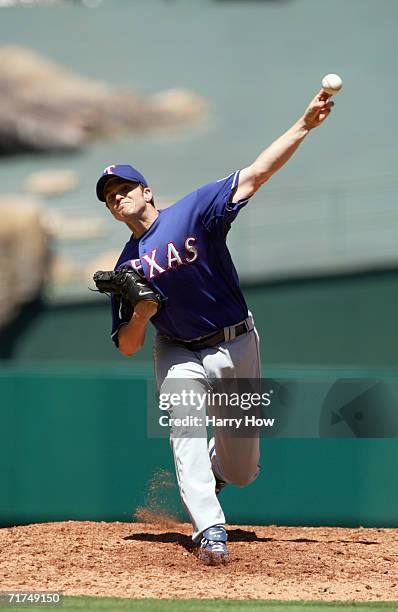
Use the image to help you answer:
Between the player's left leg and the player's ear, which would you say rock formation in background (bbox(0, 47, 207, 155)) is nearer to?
→ the player's ear

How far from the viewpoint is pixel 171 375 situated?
195 inches

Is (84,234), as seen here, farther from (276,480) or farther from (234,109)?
(276,480)

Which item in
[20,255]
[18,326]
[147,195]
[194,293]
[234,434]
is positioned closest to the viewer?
[194,293]

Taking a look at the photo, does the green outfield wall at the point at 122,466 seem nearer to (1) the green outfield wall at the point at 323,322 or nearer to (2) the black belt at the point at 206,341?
(2) the black belt at the point at 206,341

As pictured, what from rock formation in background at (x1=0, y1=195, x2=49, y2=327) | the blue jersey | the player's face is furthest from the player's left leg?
rock formation in background at (x1=0, y1=195, x2=49, y2=327)

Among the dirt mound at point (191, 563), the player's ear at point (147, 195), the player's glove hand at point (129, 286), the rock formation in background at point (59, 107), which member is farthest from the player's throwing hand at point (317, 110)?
the rock formation in background at point (59, 107)

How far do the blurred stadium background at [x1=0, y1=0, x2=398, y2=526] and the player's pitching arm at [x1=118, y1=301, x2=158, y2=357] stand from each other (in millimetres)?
5786

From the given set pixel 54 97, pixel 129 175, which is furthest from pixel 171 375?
pixel 54 97

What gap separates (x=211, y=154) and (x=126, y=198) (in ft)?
24.8

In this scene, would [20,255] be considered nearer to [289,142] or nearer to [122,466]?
[122,466]

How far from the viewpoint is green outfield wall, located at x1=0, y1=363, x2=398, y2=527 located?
230 inches

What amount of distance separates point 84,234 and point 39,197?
2.50ft

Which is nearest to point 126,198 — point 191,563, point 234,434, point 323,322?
point 234,434

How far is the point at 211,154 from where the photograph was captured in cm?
1241
